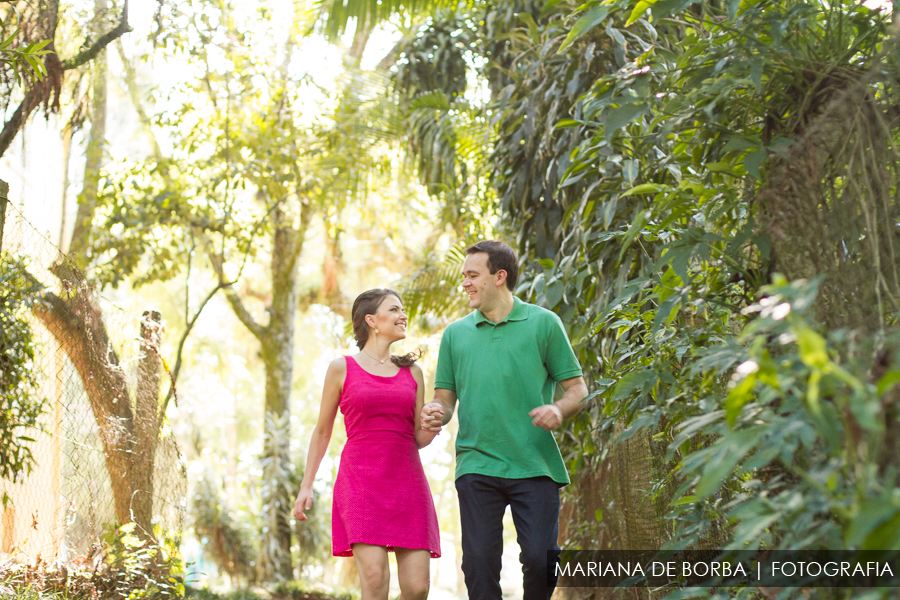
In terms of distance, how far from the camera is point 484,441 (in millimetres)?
3303

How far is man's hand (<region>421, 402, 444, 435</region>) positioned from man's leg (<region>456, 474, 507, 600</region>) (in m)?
0.26

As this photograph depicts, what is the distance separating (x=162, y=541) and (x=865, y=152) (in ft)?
17.3

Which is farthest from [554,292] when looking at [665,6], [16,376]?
[16,376]

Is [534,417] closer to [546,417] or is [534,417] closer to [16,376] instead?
[546,417]

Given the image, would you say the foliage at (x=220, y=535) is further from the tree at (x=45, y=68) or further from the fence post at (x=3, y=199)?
the fence post at (x=3, y=199)

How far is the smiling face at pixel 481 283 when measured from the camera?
3.49m

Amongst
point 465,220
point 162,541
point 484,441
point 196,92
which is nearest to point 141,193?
point 196,92

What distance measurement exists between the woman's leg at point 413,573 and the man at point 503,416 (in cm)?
25

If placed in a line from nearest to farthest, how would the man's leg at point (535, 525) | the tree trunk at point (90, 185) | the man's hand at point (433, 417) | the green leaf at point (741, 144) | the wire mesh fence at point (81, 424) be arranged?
the green leaf at point (741, 144) < the man's leg at point (535, 525) < the man's hand at point (433, 417) < the wire mesh fence at point (81, 424) < the tree trunk at point (90, 185)

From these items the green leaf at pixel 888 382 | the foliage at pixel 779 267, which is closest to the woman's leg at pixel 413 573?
the foliage at pixel 779 267

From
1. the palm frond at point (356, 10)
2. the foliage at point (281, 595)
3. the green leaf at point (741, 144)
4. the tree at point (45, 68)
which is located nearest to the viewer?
Result: the green leaf at point (741, 144)

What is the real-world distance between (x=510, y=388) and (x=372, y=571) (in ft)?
3.33

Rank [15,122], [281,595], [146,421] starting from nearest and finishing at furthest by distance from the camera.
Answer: [15,122]
[146,421]
[281,595]

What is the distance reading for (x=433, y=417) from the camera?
11.0 feet
